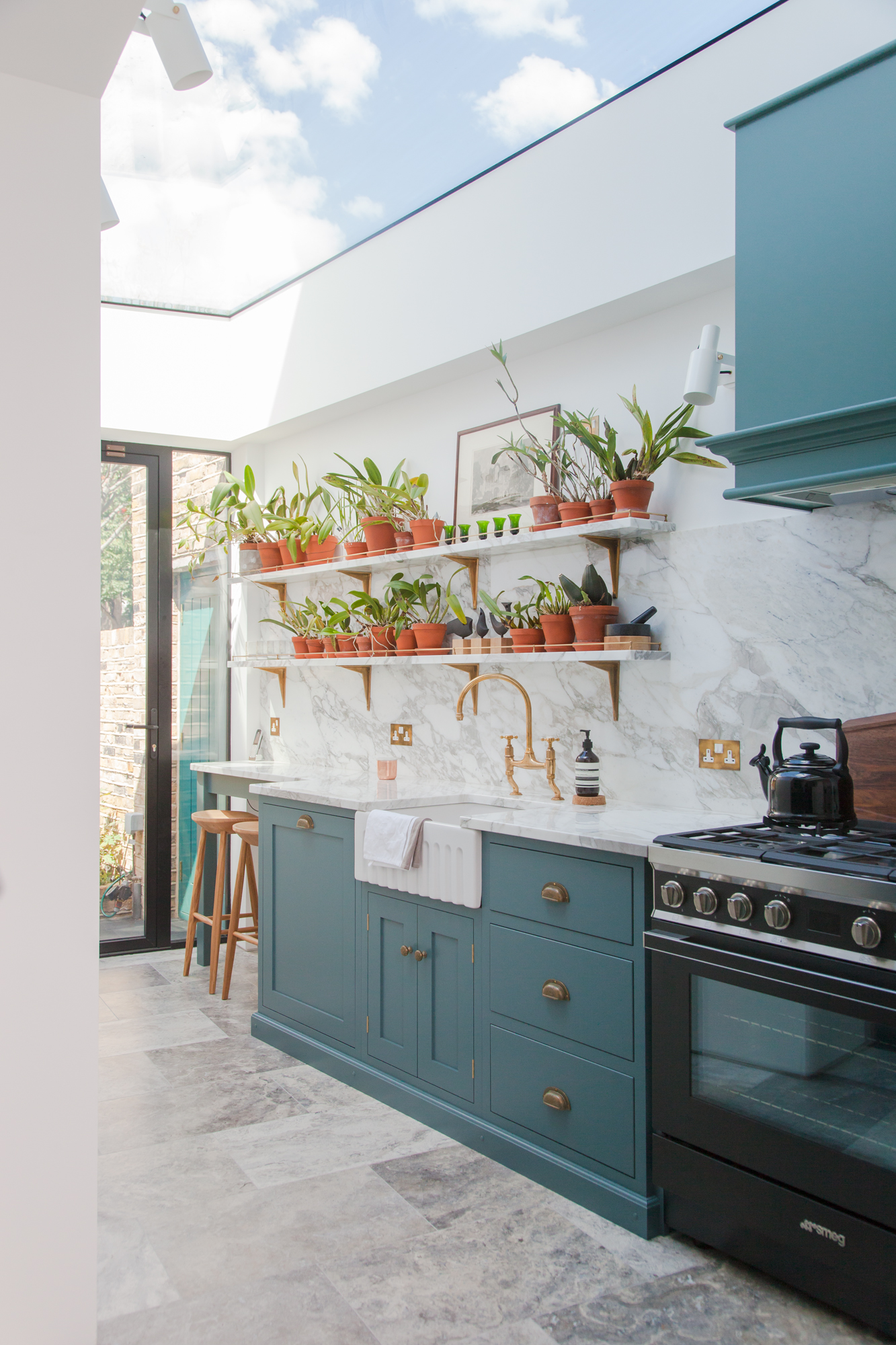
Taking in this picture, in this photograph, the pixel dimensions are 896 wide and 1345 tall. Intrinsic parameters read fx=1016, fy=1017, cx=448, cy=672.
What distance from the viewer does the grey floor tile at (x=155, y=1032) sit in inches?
145

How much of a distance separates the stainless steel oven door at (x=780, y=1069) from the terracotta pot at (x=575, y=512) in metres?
1.37

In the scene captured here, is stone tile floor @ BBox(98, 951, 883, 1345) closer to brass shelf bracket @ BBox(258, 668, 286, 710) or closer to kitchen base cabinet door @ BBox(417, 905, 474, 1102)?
kitchen base cabinet door @ BBox(417, 905, 474, 1102)

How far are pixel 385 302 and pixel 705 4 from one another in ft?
5.55

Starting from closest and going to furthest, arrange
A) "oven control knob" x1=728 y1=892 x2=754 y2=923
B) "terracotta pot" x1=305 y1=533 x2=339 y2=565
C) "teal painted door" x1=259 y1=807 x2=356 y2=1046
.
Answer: "oven control knob" x1=728 y1=892 x2=754 y2=923 → "teal painted door" x1=259 y1=807 x2=356 y2=1046 → "terracotta pot" x1=305 y1=533 x2=339 y2=565

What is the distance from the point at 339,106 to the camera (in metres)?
3.37

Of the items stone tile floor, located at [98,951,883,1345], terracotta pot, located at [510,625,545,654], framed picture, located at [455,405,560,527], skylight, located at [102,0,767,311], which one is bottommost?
stone tile floor, located at [98,951,883,1345]

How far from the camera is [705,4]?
8.89 ft

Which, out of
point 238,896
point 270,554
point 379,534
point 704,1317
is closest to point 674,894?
point 704,1317

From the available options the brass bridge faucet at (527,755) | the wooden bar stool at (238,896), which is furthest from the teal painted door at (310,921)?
the brass bridge faucet at (527,755)

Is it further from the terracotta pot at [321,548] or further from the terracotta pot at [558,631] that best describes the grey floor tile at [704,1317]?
the terracotta pot at [321,548]

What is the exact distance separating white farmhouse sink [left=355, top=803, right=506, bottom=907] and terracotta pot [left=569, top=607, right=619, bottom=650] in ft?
1.93

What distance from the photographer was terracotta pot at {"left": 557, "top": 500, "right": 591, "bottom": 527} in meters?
3.14

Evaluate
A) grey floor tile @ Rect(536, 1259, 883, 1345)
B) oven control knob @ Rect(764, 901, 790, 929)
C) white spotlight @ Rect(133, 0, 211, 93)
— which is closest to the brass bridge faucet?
oven control knob @ Rect(764, 901, 790, 929)

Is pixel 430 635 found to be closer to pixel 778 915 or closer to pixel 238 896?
pixel 238 896
